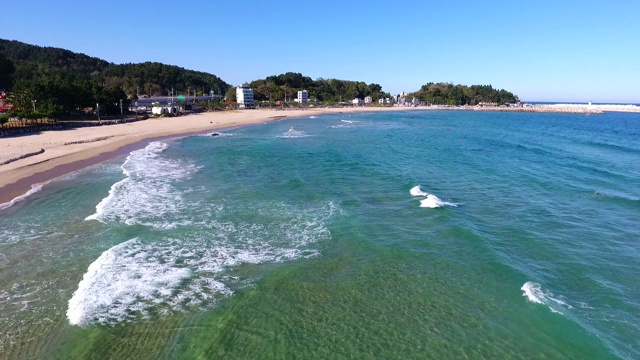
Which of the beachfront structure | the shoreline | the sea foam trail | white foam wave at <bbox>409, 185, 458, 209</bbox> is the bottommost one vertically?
the sea foam trail

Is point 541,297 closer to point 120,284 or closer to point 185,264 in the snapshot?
point 185,264


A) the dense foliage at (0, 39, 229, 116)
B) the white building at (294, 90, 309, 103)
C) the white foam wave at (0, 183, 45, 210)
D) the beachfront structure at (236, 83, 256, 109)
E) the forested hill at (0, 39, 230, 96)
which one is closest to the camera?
the white foam wave at (0, 183, 45, 210)

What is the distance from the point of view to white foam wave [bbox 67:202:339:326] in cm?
1159

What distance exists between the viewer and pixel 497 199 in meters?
23.2

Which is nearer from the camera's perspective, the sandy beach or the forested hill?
the sandy beach

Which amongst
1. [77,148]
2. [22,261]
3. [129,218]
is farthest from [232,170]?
[77,148]


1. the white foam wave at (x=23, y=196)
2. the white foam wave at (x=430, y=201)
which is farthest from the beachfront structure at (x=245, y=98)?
the white foam wave at (x=430, y=201)

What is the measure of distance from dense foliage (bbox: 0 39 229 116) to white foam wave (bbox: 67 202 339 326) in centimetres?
4793

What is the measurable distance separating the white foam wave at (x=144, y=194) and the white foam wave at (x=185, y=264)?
3087 mm

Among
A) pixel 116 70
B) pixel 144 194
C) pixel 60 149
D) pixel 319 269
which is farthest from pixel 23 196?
pixel 116 70

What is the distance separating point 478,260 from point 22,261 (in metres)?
17.1

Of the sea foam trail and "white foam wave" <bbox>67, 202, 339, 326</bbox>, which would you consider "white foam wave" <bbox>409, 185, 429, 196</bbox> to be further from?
the sea foam trail

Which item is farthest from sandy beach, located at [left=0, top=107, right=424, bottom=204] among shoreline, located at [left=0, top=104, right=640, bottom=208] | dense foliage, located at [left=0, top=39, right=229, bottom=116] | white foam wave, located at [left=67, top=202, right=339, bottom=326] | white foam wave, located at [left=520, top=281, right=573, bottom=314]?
white foam wave, located at [left=520, top=281, right=573, bottom=314]

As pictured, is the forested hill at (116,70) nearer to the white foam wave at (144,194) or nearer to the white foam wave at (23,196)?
the white foam wave at (144,194)
